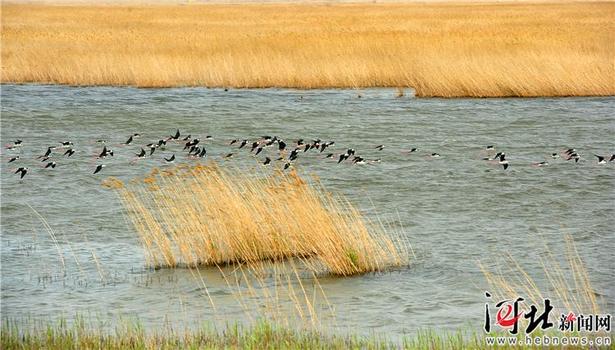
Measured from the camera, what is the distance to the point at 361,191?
1631 centimetres

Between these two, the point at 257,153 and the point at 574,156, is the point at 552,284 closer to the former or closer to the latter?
the point at 574,156

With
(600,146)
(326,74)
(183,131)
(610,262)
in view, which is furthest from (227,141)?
(610,262)

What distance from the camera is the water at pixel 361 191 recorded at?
32.9 ft

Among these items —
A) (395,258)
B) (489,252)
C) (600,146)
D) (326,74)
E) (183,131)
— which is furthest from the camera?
(326,74)

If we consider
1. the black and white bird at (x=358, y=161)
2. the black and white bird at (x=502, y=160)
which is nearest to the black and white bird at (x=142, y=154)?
the black and white bird at (x=358, y=161)

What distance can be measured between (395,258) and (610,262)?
7.65 feet

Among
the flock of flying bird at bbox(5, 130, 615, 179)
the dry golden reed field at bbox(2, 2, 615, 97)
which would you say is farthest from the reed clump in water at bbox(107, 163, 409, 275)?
the dry golden reed field at bbox(2, 2, 615, 97)

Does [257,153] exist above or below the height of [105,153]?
above

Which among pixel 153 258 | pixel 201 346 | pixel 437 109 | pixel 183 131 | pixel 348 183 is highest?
pixel 437 109

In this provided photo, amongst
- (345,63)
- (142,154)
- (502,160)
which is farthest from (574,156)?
(345,63)

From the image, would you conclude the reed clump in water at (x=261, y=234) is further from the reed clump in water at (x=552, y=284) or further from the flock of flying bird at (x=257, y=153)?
the flock of flying bird at (x=257, y=153)

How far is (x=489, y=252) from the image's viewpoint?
1183cm

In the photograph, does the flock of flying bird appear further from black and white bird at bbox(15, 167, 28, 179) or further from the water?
the water

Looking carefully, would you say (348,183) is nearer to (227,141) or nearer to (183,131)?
(227,141)
